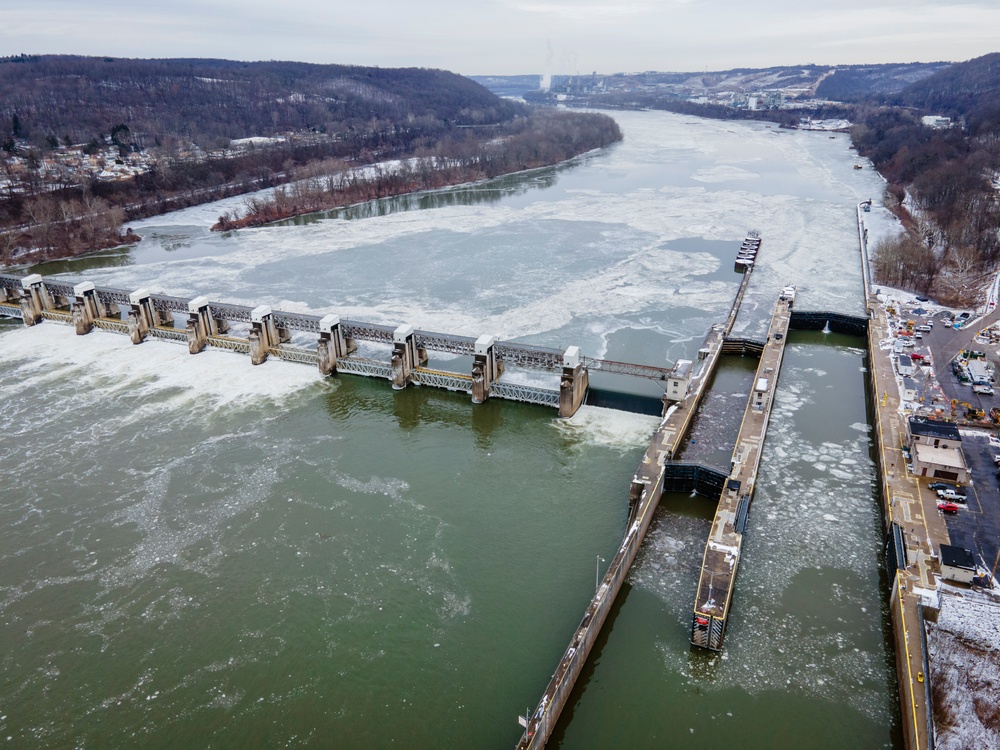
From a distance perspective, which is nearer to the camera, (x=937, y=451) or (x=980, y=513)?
(x=980, y=513)

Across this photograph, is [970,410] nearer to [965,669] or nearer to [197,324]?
[965,669]

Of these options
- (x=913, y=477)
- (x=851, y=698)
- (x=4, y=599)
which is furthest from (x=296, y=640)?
(x=913, y=477)

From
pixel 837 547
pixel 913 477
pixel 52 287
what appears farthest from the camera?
pixel 52 287

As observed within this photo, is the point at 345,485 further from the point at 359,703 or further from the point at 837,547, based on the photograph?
the point at 837,547

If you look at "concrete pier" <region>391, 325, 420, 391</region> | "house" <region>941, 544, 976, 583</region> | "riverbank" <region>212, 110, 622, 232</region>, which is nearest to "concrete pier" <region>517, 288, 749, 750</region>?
"house" <region>941, 544, 976, 583</region>

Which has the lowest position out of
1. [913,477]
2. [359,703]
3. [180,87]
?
[359,703]

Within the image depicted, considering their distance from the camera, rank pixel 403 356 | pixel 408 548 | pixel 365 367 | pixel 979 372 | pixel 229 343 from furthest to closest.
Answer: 1. pixel 229 343
2. pixel 365 367
3. pixel 403 356
4. pixel 979 372
5. pixel 408 548

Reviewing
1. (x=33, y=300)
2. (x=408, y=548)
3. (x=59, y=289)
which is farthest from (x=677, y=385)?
(x=33, y=300)

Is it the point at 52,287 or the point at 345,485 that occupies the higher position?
the point at 52,287
